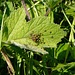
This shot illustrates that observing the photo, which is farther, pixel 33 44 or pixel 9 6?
pixel 9 6

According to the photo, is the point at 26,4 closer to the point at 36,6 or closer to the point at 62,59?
the point at 36,6

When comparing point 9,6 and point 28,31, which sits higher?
point 9,6

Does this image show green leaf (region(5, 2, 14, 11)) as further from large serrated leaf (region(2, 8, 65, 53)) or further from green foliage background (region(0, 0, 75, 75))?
large serrated leaf (region(2, 8, 65, 53))

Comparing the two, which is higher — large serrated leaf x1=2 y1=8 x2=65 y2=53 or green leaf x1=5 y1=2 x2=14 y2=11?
green leaf x1=5 y1=2 x2=14 y2=11

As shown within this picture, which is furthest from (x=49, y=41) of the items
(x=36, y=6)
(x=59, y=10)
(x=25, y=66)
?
(x=59, y=10)

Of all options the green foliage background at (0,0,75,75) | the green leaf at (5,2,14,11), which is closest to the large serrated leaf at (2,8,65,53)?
the green foliage background at (0,0,75,75)

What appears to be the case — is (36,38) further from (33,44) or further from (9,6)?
(9,6)

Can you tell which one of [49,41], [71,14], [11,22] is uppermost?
[71,14]

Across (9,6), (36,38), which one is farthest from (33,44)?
(9,6)

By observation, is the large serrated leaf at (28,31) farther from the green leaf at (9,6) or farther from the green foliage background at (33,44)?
the green leaf at (9,6)
